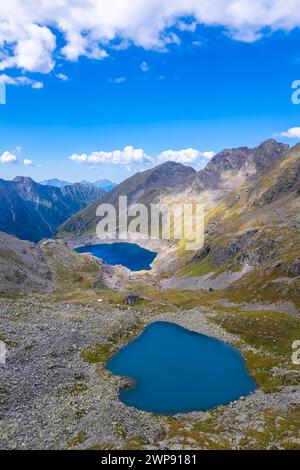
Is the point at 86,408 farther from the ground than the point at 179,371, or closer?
farther from the ground

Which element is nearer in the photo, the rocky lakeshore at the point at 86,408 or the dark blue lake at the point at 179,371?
the rocky lakeshore at the point at 86,408

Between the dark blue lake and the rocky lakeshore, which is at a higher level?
the rocky lakeshore

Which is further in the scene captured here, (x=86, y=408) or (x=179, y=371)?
(x=179, y=371)

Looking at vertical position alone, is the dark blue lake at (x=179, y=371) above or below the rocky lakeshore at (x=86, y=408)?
below

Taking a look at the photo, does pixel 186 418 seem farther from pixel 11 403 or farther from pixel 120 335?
pixel 120 335

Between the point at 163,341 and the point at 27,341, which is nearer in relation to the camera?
the point at 27,341

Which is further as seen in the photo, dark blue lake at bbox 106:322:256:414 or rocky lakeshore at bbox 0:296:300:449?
dark blue lake at bbox 106:322:256:414
